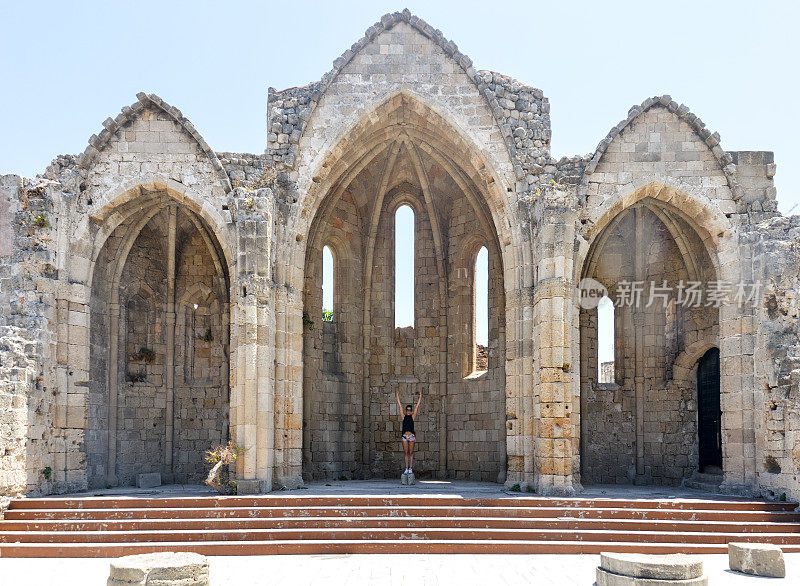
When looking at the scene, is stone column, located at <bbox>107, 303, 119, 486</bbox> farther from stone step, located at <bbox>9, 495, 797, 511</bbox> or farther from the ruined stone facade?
stone step, located at <bbox>9, 495, 797, 511</bbox>

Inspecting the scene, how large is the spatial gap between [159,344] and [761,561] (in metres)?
13.3

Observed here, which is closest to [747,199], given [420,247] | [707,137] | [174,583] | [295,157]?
[707,137]

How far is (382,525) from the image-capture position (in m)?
12.5

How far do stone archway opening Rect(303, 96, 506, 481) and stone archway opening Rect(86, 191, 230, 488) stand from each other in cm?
231

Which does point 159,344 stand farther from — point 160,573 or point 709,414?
A: point 709,414

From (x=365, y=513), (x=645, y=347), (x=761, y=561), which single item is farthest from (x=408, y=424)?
(x=761, y=561)

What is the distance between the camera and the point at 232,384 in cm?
1503

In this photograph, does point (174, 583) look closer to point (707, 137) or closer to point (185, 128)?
point (185, 128)

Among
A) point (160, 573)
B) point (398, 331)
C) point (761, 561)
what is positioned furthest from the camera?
point (398, 331)

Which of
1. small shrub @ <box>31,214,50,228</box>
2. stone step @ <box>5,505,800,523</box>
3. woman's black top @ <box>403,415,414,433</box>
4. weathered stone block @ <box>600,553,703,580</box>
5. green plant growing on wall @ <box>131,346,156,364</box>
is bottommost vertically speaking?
stone step @ <box>5,505,800,523</box>

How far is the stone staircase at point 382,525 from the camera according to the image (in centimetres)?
1176

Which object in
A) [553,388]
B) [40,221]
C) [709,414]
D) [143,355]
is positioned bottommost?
[709,414]

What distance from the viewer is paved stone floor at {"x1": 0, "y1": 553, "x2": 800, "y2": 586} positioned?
31.5 feet

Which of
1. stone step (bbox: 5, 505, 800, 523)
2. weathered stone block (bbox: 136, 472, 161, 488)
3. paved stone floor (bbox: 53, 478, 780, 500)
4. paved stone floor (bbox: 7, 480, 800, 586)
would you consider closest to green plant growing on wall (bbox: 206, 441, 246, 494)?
paved stone floor (bbox: 53, 478, 780, 500)
